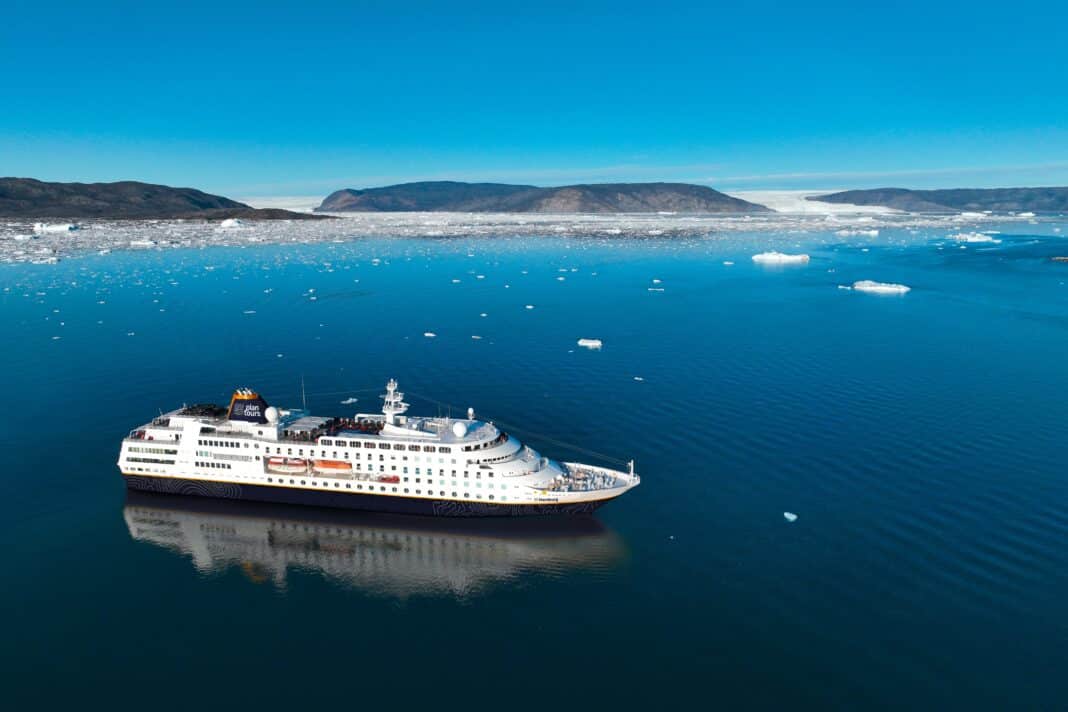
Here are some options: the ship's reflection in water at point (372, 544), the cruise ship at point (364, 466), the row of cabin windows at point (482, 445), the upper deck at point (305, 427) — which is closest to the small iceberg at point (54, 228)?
the upper deck at point (305, 427)

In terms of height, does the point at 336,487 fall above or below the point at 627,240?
below

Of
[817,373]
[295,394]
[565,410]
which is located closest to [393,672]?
[565,410]

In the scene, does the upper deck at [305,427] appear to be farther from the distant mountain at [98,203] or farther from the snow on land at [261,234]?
the distant mountain at [98,203]

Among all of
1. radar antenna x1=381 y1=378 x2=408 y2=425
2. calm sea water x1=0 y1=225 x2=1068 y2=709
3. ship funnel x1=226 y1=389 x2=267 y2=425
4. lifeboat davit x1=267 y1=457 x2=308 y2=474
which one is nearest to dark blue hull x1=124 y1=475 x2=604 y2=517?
calm sea water x1=0 y1=225 x2=1068 y2=709

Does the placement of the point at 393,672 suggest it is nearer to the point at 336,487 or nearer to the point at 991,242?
the point at 336,487

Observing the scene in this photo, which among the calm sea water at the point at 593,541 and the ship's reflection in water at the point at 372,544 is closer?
the calm sea water at the point at 593,541

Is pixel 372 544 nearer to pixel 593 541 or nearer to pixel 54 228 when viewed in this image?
pixel 593 541
